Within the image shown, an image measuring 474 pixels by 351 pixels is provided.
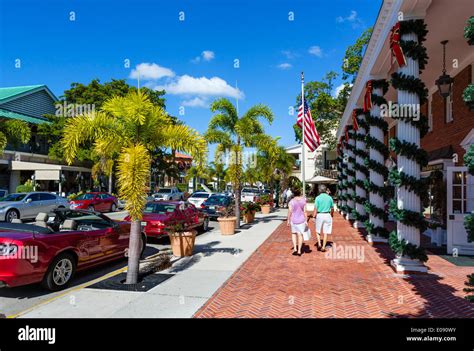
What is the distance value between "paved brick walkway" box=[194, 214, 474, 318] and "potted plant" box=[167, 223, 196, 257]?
1739mm

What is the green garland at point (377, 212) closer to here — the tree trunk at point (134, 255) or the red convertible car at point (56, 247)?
the tree trunk at point (134, 255)

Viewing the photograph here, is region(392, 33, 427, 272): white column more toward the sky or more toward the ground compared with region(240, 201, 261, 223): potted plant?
more toward the sky

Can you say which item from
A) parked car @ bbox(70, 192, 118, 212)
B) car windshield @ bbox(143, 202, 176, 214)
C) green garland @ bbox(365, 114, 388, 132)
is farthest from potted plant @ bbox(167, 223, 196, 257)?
parked car @ bbox(70, 192, 118, 212)

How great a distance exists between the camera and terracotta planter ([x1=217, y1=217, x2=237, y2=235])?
12.9 metres

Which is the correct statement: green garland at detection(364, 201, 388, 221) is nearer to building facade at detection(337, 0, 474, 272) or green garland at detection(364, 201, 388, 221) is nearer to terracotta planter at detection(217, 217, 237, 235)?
building facade at detection(337, 0, 474, 272)

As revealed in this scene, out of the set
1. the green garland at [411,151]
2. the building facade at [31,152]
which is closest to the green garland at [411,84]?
the green garland at [411,151]

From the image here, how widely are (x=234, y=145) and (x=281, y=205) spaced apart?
19.0 m

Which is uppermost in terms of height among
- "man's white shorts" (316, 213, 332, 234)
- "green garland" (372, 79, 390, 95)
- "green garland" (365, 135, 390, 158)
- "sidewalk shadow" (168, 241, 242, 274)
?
"green garland" (372, 79, 390, 95)

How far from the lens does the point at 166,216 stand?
1134 cm

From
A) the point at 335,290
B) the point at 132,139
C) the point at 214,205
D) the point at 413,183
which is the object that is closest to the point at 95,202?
the point at 214,205

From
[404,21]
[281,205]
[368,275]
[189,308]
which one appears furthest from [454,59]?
[281,205]

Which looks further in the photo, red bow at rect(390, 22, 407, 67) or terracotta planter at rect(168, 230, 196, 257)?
terracotta planter at rect(168, 230, 196, 257)

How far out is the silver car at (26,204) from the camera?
16.0m
